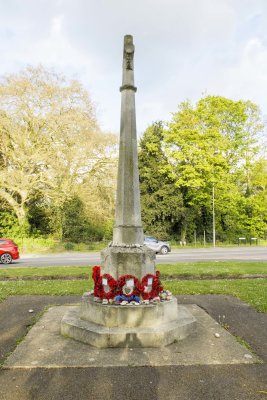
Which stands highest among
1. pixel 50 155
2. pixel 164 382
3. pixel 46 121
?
pixel 46 121

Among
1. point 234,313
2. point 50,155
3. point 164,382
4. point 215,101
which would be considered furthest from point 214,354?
point 215,101

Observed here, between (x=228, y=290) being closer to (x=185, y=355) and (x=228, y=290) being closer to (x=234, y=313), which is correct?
(x=234, y=313)

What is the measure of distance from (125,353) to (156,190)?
28718mm

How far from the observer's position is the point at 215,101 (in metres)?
34.2

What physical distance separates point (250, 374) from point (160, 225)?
28881 mm

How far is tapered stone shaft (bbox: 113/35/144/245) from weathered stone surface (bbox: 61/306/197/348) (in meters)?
1.40

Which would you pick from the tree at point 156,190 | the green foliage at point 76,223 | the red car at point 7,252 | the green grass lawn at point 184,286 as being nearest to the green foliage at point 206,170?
the tree at point 156,190

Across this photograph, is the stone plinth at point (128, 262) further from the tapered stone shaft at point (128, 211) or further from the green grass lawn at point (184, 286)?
the green grass lawn at point (184, 286)

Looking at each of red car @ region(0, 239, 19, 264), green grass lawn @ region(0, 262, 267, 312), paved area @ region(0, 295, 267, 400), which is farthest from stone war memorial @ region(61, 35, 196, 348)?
red car @ region(0, 239, 19, 264)

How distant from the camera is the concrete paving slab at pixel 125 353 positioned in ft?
14.9

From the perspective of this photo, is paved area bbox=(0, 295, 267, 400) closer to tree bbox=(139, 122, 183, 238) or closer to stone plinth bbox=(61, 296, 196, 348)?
stone plinth bbox=(61, 296, 196, 348)

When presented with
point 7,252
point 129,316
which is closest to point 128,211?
point 129,316

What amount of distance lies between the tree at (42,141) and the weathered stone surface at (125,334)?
21.3 meters

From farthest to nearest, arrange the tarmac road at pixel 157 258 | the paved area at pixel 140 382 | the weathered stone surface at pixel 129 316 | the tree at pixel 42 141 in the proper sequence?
the tree at pixel 42 141 → the tarmac road at pixel 157 258 → the weathered stone surface at pixel 129 316 → the paved area at pixel 140 382
